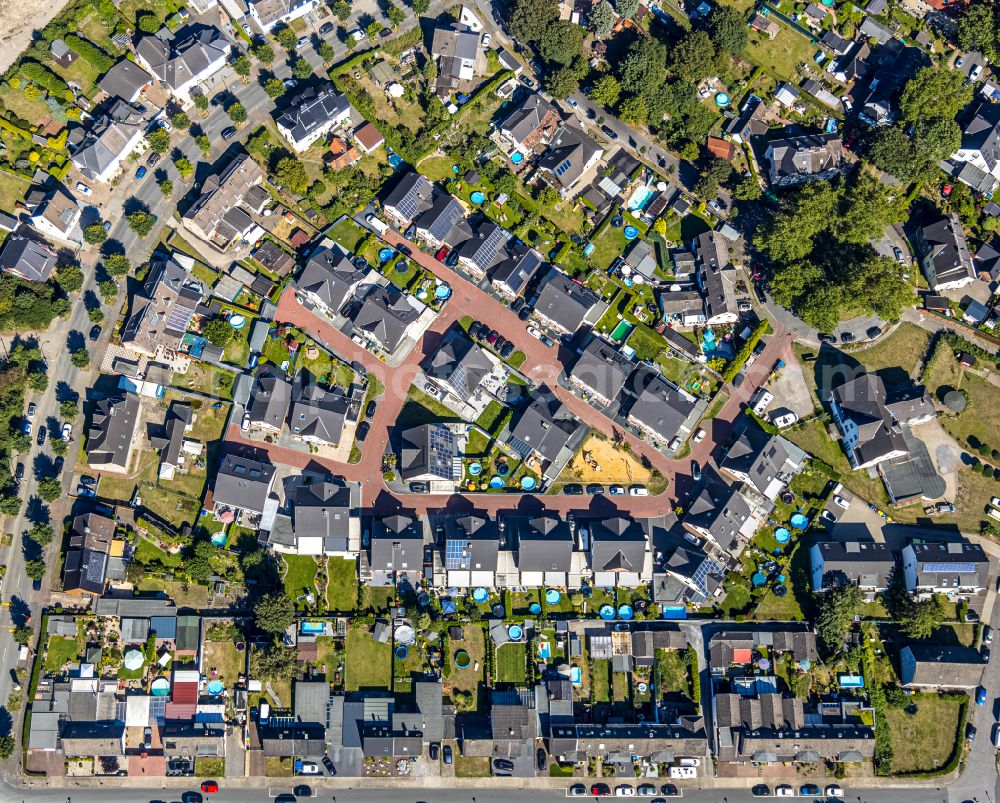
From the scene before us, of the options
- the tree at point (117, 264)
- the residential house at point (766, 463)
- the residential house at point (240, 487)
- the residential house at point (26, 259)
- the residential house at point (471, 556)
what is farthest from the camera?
the tree at point (117, 264)

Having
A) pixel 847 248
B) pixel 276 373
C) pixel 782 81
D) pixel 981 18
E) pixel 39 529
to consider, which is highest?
pixel 981 18

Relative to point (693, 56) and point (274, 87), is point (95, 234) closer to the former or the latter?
point (274, 87)

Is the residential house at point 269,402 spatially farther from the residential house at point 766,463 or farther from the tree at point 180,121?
the residential house at point 766,463

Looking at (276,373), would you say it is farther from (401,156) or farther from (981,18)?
(981,18)

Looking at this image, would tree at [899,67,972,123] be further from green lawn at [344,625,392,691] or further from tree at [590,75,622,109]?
green lawn at [344,625,392,691]

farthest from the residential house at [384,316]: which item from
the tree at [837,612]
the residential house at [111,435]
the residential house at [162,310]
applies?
the tree at [837,612]

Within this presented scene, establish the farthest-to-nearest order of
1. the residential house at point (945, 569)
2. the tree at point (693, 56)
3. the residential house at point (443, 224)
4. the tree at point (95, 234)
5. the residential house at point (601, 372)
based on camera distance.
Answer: the tree at point (693, 56), the residential house at point (443, 224), the tree at point (95, 234), the residential house at point (601, 372), the residential house at point (945, 569)

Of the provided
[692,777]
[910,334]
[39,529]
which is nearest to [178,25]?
[39,529]

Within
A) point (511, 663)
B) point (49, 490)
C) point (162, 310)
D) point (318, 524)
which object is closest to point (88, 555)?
point (49, 490)
